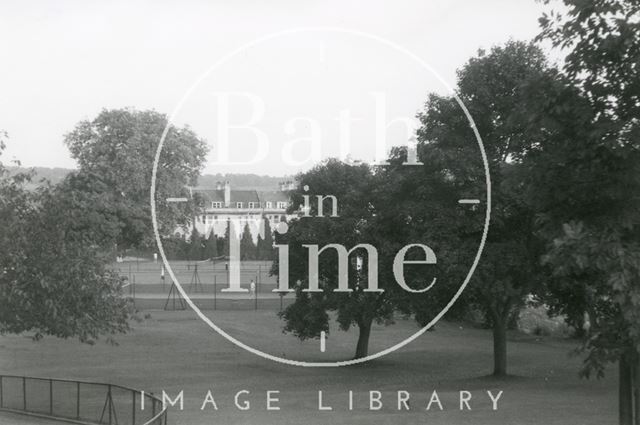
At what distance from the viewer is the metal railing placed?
23656mm

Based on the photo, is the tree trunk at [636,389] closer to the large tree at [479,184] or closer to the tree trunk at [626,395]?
the tree trunk at [626,395]

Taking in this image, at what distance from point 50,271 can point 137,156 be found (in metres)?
50.2

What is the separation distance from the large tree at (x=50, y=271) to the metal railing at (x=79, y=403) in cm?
174

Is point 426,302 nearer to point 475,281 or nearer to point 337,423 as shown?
point 475,281

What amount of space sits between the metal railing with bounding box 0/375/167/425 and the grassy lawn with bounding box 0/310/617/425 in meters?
1.49

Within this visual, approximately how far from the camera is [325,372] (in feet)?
134

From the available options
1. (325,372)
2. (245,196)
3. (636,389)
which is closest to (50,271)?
(636,389)

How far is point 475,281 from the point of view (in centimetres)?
3150

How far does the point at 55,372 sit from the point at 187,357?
751 cm

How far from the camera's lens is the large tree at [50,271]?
24344 mm

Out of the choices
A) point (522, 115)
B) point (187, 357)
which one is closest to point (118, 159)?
point (187, 357)

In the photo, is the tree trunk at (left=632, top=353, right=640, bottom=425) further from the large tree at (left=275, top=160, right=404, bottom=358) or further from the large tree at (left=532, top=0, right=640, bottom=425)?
the large tree at (left=275, top=160, right=404, bottom=358)

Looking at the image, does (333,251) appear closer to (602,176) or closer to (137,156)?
(602,176)

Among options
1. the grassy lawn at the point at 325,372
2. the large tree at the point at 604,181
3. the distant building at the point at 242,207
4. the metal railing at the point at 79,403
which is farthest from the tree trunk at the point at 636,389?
the distant building at the point at 242,207
